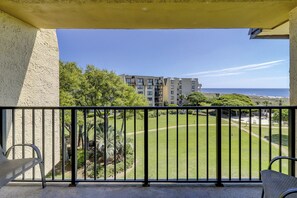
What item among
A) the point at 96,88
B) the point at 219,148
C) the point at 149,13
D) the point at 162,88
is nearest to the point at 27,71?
the point at 149,13

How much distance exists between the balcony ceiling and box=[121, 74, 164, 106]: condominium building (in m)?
13.0

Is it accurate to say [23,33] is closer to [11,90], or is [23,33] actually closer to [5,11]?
[5,11]

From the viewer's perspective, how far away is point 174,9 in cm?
279

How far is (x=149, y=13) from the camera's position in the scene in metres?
2.97

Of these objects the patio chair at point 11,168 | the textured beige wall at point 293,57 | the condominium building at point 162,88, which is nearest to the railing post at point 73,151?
the patio chair at point 11,168

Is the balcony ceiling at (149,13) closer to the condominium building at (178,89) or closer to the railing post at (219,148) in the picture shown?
the railing post at (219,148)

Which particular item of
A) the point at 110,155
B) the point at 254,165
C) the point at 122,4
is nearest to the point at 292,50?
the point at 122,4

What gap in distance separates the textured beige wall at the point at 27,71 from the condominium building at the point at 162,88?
1164cm

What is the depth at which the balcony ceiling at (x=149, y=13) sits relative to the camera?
2.63 meters

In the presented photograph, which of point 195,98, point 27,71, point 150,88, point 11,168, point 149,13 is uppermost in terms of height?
point 149,13

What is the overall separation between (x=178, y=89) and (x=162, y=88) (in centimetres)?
186

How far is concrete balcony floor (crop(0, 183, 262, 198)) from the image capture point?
2.43 meters

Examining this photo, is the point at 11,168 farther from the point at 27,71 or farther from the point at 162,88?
the point at 162,88

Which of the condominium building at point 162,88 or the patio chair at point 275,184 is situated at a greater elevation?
the condominium building at point 162,88
